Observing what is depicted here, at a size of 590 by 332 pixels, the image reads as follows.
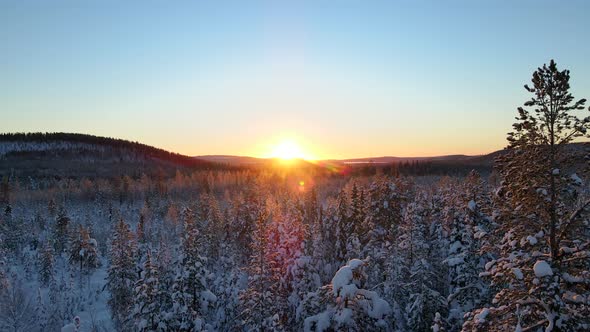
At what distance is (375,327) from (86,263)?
117ft

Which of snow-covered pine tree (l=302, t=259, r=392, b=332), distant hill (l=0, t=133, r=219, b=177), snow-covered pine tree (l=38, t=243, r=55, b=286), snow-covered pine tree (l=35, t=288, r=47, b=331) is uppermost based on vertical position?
distant hill (l=0, t=133, r=219, b=177)

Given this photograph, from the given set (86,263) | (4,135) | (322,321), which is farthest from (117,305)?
(4,135)

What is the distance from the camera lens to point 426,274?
18344mm

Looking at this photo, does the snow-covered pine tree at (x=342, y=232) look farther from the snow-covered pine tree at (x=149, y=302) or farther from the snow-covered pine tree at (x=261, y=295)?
the snow-covered pine tree at (x=149, y=302)

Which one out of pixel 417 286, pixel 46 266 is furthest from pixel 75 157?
pixel 417 286

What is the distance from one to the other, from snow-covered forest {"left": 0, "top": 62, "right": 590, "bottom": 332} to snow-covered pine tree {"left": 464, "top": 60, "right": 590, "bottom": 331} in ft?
0.12

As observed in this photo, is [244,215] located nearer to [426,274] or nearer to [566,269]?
[426,274]

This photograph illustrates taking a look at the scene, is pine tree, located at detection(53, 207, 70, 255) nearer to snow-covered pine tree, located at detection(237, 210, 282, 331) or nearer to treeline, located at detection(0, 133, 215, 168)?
snow-covered pine tree, located at detection(237, 210, 282, 331)

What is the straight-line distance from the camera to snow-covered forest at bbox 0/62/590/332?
924 cm

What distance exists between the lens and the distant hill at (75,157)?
143000 millimetres

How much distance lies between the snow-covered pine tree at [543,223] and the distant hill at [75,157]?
488 ft

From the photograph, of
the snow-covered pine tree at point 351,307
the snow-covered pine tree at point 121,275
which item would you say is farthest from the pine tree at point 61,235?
the snow-covered pine tree at point 351,307

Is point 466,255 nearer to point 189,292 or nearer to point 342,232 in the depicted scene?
point 342,232

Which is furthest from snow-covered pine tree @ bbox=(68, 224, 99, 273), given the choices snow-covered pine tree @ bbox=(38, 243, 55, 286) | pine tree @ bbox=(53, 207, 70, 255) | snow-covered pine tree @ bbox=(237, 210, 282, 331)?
snow-covered pine tree @ bbox=(237, 210, 282, 331)
